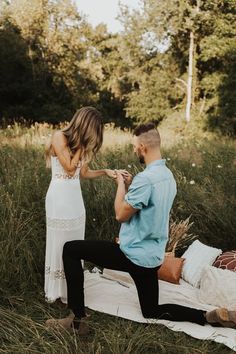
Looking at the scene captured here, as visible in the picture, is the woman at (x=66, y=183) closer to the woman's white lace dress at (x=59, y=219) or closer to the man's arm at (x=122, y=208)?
the woman's white lace dress at (x=59, y=219)

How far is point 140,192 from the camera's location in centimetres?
308

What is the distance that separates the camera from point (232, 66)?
1977cm

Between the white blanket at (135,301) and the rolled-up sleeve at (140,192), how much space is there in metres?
1.00

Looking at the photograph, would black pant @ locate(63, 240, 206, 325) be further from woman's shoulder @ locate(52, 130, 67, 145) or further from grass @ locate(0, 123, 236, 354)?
woman's shoulder @ locate(52, 130, 67, 145)

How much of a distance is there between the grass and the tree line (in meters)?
13.5

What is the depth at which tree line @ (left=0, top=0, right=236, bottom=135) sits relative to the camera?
20.2 metres

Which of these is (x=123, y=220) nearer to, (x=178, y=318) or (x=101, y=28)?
(x=178, y=318)

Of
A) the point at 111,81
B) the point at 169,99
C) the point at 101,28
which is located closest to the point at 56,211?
the point at 169,99

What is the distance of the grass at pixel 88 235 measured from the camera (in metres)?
3.25

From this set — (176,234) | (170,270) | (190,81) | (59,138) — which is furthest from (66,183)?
(190,81)

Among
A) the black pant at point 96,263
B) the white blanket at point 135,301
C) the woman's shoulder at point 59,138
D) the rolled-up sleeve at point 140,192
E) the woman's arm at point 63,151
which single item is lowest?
the white blanket at point 135,301

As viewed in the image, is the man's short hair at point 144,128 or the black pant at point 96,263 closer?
the man's short hair at point 144,128

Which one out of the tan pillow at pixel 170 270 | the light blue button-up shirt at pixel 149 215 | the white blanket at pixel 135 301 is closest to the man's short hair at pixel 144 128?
the light blue button-up shirt at pixel 149 215

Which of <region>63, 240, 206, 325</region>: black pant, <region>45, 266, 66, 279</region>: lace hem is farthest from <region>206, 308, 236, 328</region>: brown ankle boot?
<region>45, 266, 66, 279</region>: lace hem
